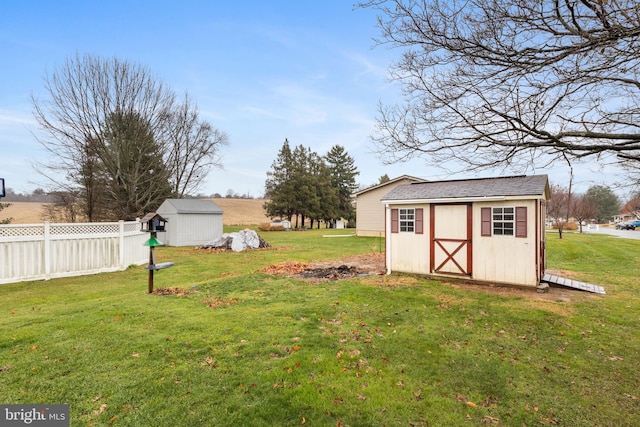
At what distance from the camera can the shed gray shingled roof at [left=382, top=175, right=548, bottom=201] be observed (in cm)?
770

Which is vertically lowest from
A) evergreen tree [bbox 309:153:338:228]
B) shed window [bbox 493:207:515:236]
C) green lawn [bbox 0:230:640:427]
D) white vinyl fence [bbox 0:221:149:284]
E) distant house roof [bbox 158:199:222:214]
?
green lawn [bbox 0:230:640:427]

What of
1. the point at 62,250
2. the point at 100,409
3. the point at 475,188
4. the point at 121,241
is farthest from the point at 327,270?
the point at 62,250

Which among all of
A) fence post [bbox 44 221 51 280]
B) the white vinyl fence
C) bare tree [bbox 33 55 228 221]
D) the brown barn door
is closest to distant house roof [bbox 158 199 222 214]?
bare tree [bbox 33 55 228 221]

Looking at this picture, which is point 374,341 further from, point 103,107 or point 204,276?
point 103,107

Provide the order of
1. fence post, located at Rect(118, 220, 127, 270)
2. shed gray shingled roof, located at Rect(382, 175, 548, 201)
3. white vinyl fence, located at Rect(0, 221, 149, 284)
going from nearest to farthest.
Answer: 1. shed gray shingled roof, located at Rect(382, 175, 548, 201)
2. white vinyl fence, located at Rect(0, 221, 149, 284)
3. fence post, located at Rect(118, 220, 127, 270)

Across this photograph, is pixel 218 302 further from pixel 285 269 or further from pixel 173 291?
pixel 285 269

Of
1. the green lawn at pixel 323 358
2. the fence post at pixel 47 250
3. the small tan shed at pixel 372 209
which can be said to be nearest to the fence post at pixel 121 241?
the fence post at pixel 47 250

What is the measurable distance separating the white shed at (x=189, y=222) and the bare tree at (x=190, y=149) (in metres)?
5.83

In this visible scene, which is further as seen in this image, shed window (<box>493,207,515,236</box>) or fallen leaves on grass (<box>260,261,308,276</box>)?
fallen leaves on grass (<box>260,261,308,276</box>)

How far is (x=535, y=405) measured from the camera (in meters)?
2.94

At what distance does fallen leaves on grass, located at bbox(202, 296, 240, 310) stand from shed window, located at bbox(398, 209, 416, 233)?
551cm

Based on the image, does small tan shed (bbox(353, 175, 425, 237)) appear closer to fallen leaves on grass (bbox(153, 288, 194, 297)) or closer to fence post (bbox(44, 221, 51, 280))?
fallen leaves on grass (bbox(153, 288, 194, 297))

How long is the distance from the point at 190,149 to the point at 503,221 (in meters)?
24.4

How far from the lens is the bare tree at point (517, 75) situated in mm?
2807
